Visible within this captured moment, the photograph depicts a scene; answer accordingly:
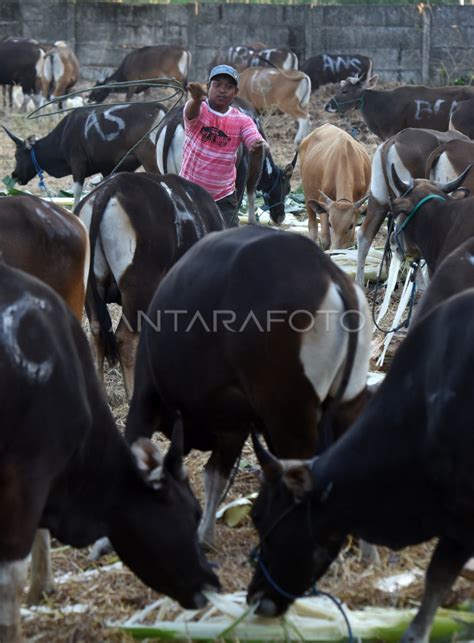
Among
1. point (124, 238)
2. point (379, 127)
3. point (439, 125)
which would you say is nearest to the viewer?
point (124, 238)

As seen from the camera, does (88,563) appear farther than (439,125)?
No

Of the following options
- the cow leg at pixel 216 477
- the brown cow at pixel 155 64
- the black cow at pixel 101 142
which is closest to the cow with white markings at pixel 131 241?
the cow leg at pixel 216 477

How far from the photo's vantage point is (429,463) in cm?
398

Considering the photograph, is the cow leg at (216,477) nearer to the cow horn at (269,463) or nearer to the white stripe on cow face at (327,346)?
the white stripe on cow face at (327,346)

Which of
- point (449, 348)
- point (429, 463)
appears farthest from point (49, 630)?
point (449, 348)

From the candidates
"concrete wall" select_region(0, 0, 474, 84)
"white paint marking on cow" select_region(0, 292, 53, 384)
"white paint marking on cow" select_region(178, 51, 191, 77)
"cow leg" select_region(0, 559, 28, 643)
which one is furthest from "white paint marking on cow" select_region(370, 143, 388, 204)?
"concrete wall" select_region(0, 0, 474, 84)

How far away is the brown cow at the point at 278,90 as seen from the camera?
22.8m

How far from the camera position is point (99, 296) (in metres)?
7.48

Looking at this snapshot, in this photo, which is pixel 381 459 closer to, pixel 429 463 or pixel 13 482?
pixel 429 463

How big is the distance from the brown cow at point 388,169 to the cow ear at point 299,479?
279 inches

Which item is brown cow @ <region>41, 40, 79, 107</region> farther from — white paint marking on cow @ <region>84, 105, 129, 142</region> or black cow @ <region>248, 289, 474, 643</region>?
black cow @ <region>248, 289, 474, 643</region>

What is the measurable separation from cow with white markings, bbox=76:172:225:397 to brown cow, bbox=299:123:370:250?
5013 mm

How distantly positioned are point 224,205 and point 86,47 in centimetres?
2092

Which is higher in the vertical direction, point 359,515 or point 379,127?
point 359,515
